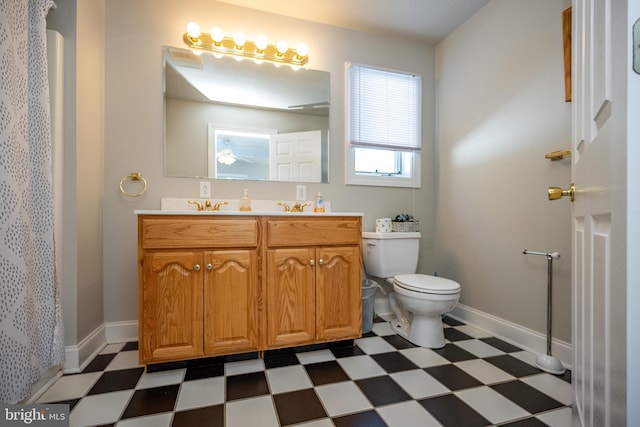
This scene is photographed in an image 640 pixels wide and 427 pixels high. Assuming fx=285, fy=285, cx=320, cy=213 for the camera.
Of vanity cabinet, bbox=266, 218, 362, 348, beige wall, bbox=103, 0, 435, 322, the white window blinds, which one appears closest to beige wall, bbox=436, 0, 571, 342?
the white window blinds

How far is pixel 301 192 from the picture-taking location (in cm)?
219

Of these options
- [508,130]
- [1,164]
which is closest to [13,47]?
[1,164]

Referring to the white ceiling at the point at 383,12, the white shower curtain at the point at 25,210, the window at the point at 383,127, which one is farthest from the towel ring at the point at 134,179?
the window at the point at 383,127

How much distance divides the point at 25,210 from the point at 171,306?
2.35 ft

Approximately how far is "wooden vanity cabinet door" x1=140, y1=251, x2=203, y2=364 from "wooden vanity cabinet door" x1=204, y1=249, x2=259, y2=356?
0.05 metres

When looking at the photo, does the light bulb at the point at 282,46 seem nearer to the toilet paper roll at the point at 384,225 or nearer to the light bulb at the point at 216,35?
the light bulb at the point at 216,35

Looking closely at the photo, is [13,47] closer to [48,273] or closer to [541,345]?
[48,273]

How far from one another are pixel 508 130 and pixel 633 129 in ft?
5.96

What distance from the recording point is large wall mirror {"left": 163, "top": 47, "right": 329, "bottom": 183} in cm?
195

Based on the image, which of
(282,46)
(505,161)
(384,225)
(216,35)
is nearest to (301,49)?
(282,46)

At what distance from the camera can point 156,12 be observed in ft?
6.29

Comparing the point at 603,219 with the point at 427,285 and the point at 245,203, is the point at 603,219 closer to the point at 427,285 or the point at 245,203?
the point at 427,285

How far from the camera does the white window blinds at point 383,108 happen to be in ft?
7.68

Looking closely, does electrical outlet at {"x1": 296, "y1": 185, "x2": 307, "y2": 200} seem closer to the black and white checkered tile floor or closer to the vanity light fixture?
the vanity light fixture
